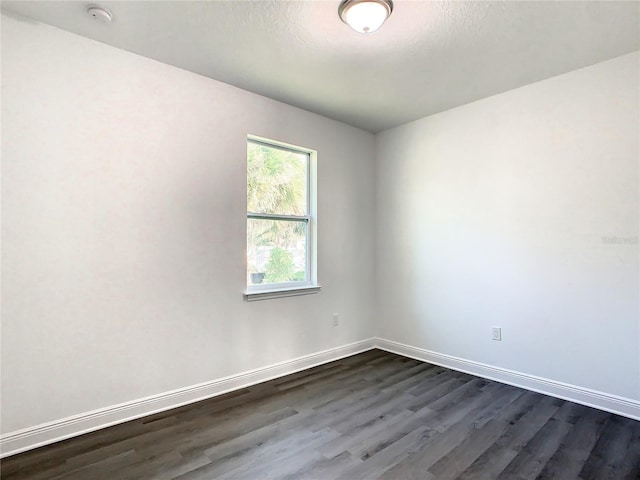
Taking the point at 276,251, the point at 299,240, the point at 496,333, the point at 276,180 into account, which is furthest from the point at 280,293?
the point at 496,333

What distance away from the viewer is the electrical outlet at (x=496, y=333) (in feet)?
10.4

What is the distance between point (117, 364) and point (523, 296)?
332 centimetres

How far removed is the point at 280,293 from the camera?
10.7 ft

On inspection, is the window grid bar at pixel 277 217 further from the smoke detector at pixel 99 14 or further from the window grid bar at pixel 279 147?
the smoke detector at pixel 99 14

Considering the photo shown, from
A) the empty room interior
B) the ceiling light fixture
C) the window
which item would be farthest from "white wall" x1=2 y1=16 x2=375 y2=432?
the ceiling light fixture

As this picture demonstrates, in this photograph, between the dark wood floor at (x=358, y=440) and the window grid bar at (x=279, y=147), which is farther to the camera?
the window grid bar at (x=279, y=147)

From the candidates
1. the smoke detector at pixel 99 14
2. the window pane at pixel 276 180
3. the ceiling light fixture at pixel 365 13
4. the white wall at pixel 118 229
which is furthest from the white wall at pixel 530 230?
the smoke detector at pixel 99 14

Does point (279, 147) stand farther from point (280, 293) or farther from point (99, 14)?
point (99, 14)

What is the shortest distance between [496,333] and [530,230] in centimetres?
100

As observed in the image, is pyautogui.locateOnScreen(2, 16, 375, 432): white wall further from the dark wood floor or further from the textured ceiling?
the dark wood floor

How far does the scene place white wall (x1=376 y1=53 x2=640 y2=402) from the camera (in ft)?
8.40

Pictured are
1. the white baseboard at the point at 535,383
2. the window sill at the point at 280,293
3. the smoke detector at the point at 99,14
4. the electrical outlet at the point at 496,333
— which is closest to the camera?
the smoke detector at the point at 99,14

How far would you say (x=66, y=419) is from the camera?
7.19 feet

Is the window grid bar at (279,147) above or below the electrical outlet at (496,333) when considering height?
above
